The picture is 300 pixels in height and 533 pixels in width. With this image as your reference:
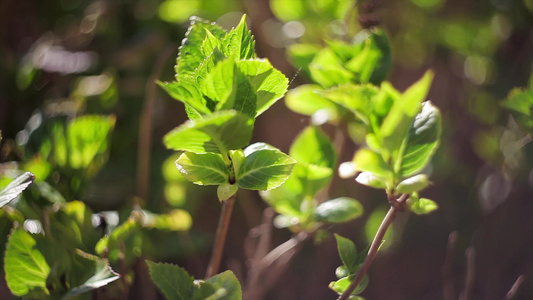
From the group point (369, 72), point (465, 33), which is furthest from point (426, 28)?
point (369, 72)

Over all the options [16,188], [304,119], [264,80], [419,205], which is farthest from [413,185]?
[304,119]

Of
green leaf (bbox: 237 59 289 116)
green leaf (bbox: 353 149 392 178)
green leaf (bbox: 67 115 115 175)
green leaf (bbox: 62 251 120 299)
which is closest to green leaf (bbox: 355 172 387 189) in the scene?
green leaf (bbox: 353 149 392 178)

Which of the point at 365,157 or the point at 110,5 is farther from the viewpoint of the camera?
the point at 110,5

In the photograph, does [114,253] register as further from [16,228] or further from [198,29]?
[198,29]

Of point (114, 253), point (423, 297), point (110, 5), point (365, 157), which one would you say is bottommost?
point (423, 297)

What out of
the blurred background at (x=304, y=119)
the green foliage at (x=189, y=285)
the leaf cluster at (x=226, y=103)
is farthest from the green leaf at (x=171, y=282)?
the blurred background at (x=304, y=119)

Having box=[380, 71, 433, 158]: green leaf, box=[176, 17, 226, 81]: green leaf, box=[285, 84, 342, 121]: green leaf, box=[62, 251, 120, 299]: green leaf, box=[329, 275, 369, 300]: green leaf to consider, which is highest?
box=[176, 17, 226, 81]: green leaf

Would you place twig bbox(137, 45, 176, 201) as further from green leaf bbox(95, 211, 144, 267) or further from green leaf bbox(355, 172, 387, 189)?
green leaf bbox(355, 172, 387, 189)
